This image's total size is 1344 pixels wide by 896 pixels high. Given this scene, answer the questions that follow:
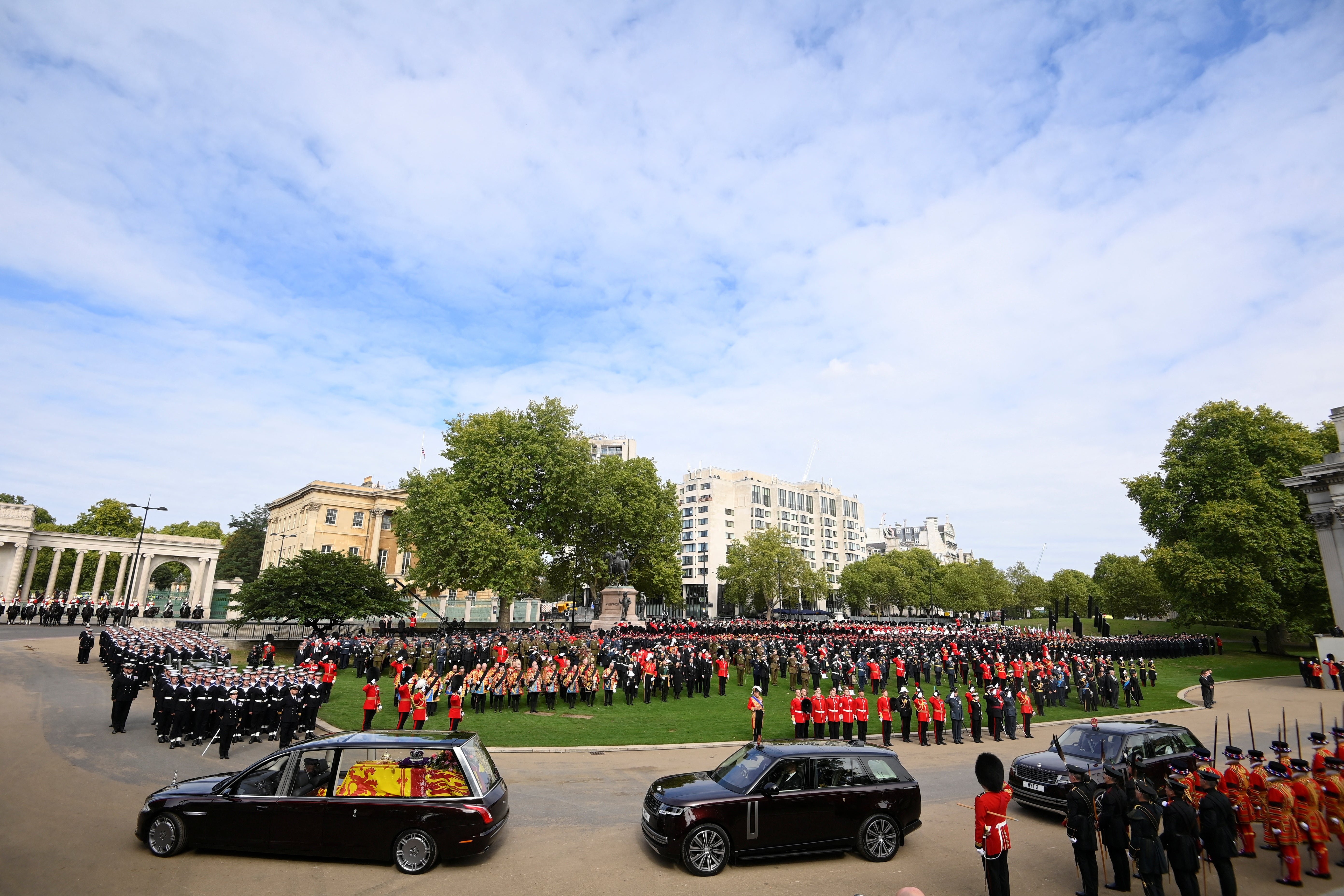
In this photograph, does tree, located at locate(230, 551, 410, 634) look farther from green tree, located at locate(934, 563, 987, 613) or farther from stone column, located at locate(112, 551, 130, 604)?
green tree, located at locate(934, 563, 987, 613)

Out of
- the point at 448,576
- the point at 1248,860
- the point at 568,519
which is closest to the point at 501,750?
the point at 1248,860

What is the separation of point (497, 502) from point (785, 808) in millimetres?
38349

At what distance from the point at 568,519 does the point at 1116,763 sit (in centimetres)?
4391

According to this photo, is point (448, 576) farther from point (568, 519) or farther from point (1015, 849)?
point (1015, 849)

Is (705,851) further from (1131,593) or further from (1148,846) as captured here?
(1131,593)

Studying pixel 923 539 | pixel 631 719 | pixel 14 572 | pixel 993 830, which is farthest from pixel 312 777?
pixel 923 539

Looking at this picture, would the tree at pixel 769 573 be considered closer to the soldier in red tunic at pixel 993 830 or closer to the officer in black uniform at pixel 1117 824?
the officer in black uniform at pixel 1117 824

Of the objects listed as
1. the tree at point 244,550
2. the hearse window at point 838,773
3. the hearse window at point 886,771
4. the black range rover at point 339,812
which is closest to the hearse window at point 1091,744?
the hearse window at point 886,771

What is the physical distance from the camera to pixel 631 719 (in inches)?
729

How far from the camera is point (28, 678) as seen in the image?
2153 centimetres

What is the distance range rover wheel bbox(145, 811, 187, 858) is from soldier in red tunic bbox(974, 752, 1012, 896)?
29.2 ft

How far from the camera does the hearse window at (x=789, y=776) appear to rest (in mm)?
8523

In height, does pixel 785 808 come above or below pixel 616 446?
below

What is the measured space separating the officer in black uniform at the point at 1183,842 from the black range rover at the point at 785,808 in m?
2.71
